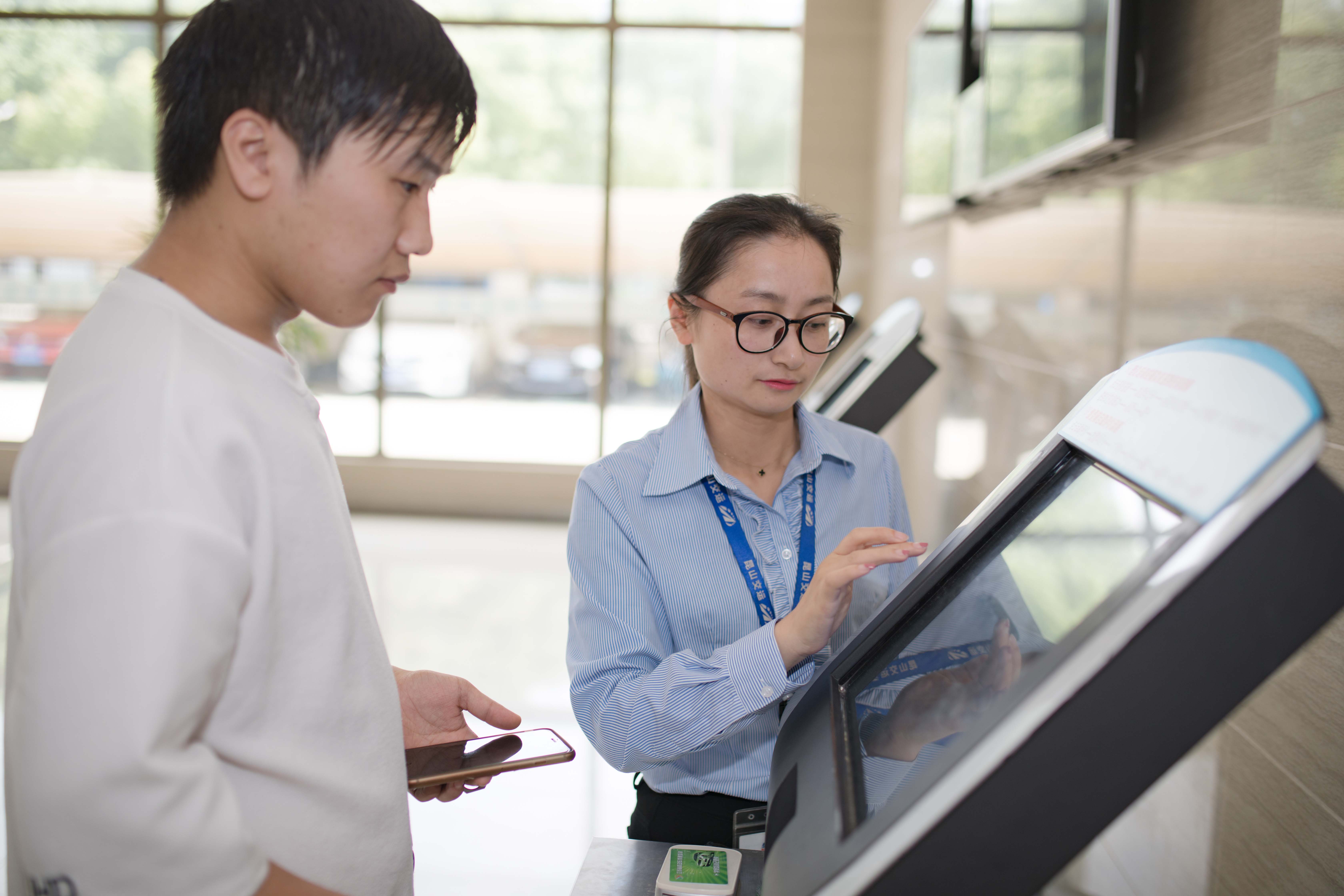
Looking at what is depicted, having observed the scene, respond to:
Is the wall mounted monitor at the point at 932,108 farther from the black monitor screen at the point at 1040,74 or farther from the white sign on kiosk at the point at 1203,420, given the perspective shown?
the white sign on kiosk at the point at 1203,420

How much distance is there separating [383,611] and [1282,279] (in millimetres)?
4283

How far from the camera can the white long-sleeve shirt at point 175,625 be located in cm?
60

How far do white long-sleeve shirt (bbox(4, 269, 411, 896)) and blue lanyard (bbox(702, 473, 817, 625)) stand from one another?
Result: 2.22ft

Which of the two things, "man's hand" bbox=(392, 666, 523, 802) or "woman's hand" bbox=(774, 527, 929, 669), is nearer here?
"woman's hand" bbox=(774, 527, 929, 669)

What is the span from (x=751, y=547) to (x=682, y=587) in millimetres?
125

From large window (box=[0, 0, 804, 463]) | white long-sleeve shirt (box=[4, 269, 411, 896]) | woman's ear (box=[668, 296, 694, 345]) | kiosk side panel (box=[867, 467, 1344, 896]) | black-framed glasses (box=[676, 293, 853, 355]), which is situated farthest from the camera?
large window (box=[0, 0, 804, 463])

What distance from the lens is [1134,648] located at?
1.63 ft

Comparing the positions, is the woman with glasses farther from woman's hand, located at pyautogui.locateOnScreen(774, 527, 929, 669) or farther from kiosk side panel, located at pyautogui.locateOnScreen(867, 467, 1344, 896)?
kiosk side panel, located at pyautogui.locateOnScreen(867, 467, 1344, 896)

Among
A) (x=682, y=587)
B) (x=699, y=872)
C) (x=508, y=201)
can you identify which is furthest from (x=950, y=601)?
(x=508, y=201)

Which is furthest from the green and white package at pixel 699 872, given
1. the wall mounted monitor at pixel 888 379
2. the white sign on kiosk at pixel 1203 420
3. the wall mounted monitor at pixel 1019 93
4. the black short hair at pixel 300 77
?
the wall mounted monitor at pixel 1019 93

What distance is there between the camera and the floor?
273 cm

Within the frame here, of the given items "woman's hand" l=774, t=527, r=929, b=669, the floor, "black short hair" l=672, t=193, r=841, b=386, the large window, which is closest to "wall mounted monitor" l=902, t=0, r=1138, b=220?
"black short hair" l=672, t=193, r=841, b=386

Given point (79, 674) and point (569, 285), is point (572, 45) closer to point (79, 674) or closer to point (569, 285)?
point (569, 285)

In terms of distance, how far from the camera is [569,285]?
23.3 feet
